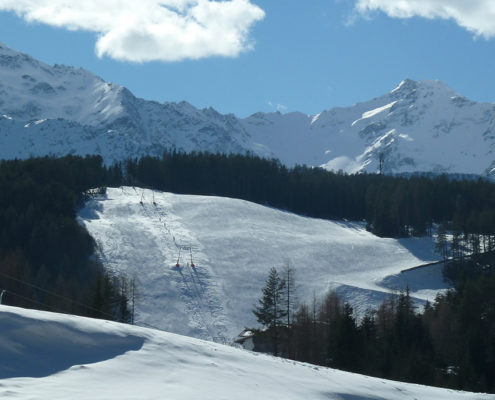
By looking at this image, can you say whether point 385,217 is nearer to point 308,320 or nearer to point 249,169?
point 249,169

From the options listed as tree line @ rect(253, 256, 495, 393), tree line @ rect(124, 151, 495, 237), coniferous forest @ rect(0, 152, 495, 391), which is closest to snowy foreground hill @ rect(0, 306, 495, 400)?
coniferous forest @ rect(0, 152, 495, 391)

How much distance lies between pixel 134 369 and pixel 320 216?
117 meters

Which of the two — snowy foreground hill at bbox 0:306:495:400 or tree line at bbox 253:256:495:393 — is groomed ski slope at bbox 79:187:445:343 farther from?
snowy foreground hill at bbox 0:306:495:400

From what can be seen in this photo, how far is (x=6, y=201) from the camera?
96.2m

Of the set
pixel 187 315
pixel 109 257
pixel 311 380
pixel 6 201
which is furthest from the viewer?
pixel 6 201

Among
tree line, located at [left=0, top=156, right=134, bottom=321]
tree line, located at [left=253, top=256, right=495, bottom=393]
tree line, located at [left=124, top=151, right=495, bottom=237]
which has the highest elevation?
tree line, located at [left=124, top=151, right=495, bottom=237]

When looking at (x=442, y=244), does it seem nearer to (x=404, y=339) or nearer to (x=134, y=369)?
(x=404, y=339)

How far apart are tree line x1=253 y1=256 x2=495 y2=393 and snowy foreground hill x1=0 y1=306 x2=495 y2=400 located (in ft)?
68.9

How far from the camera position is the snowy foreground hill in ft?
65.1

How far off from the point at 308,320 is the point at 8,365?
4326cm

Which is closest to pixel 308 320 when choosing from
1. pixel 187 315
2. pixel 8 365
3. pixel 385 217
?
pixel 187 315

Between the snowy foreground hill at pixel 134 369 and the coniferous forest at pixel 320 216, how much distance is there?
58.7 feet

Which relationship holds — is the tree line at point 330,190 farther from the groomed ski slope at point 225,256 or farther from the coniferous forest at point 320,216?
the groomed ski slope at point 225,256

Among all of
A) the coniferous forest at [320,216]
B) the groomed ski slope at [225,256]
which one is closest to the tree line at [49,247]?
the coniferous forest at [320,216]
